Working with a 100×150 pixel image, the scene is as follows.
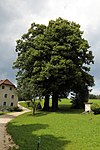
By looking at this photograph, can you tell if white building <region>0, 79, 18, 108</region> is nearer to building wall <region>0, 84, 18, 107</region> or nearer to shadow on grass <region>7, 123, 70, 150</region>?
building wall <region>0, 84, 18, 107</region>

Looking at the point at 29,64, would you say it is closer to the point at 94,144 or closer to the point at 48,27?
the point at 48,27

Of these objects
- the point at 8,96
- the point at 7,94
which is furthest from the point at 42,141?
the point at 8,96

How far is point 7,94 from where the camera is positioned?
83.9m

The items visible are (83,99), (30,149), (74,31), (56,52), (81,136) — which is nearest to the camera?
(30,149)

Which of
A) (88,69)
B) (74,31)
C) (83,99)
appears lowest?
(83,99)

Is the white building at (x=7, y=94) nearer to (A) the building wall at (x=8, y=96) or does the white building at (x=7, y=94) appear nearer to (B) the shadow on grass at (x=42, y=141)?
(A) the building wall at (x=8, y=96)

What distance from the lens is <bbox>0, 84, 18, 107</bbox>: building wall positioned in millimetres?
82688

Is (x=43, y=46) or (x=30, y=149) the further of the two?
(x=43, y=46)

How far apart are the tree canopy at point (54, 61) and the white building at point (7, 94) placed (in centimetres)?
2276

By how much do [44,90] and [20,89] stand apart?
15.2 feet

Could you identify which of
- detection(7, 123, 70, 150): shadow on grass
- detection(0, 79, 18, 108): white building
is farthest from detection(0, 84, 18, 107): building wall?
detection(7, 123, 70, 150): shadow on grass

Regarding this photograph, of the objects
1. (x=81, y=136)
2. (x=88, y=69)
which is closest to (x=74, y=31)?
(x=88, y=69)

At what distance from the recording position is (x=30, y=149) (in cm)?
2053

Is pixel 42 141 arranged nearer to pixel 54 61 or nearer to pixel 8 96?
pixel 54 61
